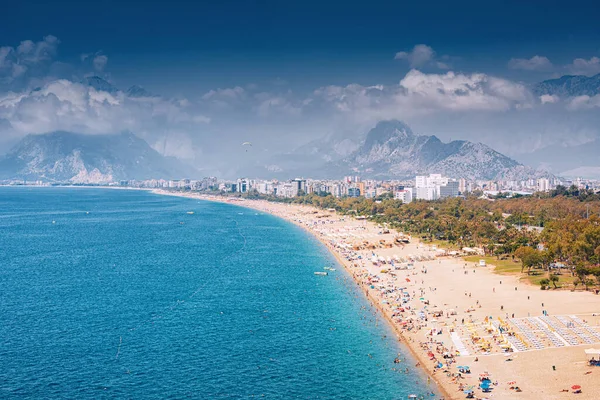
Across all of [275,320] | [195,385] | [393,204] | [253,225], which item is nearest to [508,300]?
[275,320]

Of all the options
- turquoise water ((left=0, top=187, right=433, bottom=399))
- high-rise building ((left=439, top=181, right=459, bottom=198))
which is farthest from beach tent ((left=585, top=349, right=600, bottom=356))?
high-rise building ((left=439, top=181, right=459, bottom=198))

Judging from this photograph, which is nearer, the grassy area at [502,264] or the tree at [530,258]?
the tree at [530,258]

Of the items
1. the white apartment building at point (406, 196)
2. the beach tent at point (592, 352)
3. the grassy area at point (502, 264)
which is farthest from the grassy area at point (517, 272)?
the white apartment building at point (406, 196)

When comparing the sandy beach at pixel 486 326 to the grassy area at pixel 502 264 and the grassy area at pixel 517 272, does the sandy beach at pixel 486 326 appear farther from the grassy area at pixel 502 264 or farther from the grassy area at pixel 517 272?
the grassy area at pixel 502 264

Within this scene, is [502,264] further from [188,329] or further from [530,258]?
[188,329]

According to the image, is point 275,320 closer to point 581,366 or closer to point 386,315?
point 386,315

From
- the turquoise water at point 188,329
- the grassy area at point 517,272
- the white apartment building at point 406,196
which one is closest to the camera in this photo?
the turquoise water at point 188,329

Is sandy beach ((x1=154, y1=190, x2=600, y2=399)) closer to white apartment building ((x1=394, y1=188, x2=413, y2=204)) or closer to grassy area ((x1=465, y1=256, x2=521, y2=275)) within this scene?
grassy area ((x1=465, y1=256, x2=521, y2=275))
